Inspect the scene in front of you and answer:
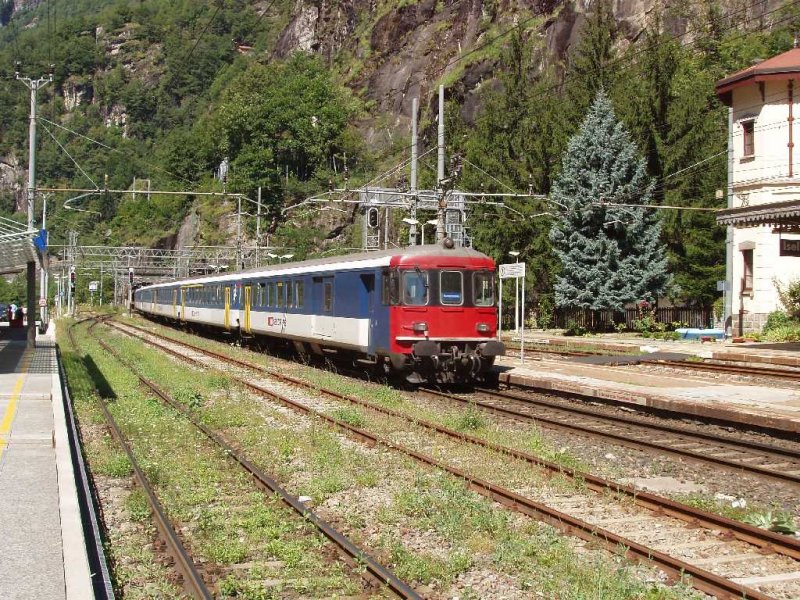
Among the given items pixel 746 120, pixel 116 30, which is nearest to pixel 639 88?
pixel 746 120

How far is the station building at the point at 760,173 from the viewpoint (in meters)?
33.2

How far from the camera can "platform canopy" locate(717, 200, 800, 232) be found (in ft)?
80.6

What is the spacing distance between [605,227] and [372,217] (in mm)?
10004

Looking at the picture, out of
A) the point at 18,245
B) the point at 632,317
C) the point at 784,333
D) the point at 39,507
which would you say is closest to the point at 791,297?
the point at 784,333

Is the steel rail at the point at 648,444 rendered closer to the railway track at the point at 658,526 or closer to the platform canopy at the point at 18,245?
the railway track at the point at 658,526

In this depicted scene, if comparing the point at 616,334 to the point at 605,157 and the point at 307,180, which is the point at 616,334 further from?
the point at 307,180

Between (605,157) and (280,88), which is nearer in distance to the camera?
(605,157)

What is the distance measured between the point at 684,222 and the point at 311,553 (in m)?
36.8

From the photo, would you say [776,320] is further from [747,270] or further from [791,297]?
[747,270]

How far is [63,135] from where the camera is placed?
506ft

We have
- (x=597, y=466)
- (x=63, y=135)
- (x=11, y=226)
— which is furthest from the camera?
(x=63, y=135)

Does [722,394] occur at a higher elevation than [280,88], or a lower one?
lower

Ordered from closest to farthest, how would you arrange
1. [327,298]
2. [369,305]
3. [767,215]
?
[369,305] → [327,298] → [767,215]

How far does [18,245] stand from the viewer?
67.0 feet
